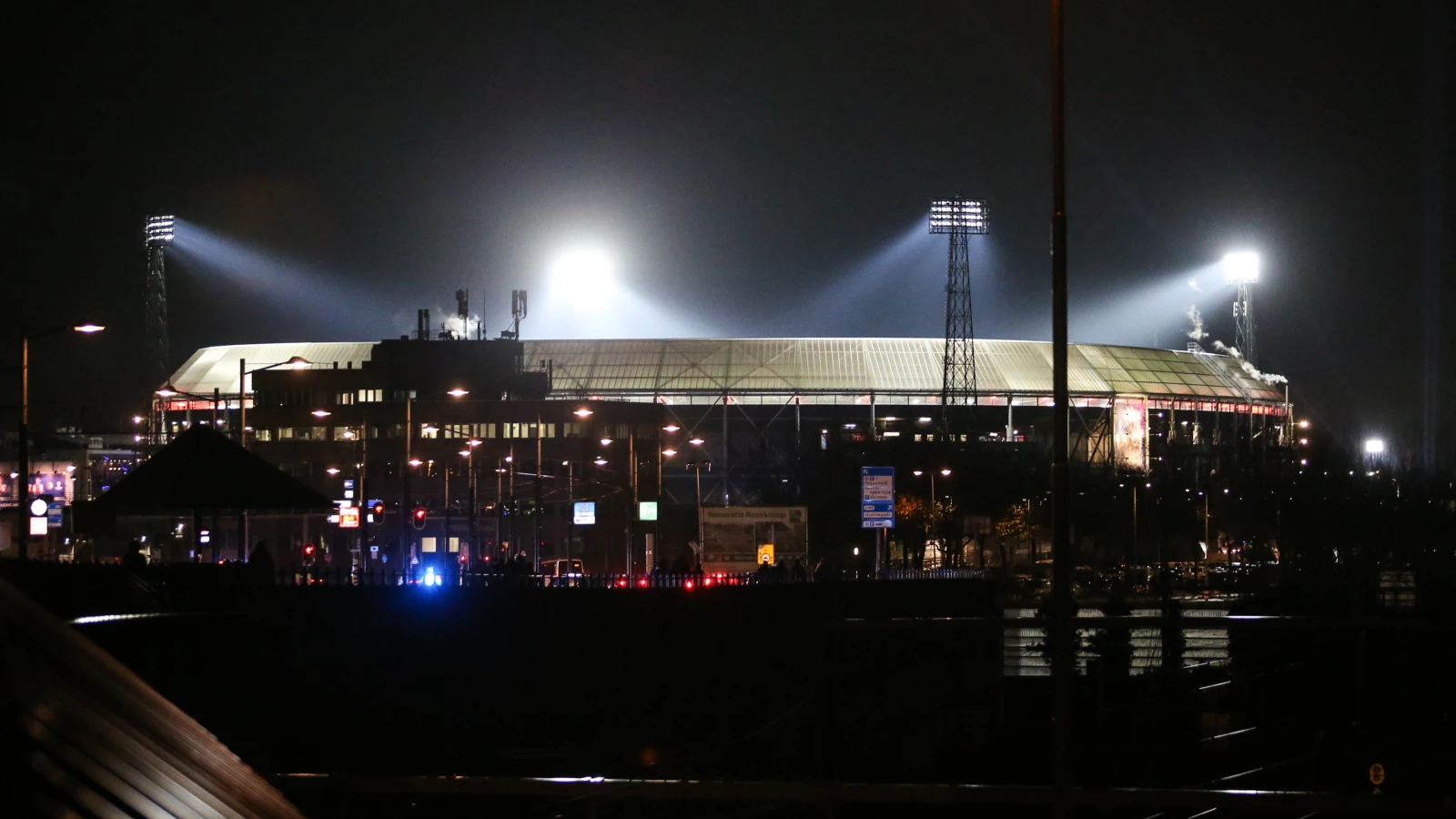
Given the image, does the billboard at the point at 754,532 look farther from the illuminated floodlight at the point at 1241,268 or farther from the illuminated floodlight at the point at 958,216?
the illuminated floodlight at the point at 1241,268

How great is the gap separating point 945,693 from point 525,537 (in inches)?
3134

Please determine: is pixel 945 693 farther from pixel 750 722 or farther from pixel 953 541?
pixel 953 541

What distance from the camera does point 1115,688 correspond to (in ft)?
70.5

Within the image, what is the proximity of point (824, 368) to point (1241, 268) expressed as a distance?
44289 mm

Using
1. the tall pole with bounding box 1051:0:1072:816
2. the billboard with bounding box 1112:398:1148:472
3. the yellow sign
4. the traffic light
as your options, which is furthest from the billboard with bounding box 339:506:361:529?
the yellow sign

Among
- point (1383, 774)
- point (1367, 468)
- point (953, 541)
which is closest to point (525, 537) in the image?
point (953, 541)

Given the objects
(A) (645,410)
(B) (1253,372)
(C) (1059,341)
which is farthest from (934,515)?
(B) (1253,372)

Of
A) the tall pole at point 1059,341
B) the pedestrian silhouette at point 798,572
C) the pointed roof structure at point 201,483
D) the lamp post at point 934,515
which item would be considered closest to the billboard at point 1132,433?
the lamp post at point 934,515

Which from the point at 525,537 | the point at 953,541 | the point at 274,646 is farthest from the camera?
the point at 525,537

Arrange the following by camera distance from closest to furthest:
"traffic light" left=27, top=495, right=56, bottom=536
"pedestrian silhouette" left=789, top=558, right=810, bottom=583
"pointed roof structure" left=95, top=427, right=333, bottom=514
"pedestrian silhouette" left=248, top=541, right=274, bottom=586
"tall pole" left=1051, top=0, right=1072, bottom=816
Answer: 1. "tall pole" left=1051, top=0, right=1072, bottom=816
2. "pointed roof structure" left=95, top=427, right=333, bottom=514
3. "pedestrian silhouette" left=248, top=541, right=274, bottom=586
4. "traffic light" left=27, top=495, right=56, bottom=536
5. "pedestrian silhouette" left=789, top=558, right=810, bottom=583

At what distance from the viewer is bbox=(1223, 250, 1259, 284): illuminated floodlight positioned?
451ft

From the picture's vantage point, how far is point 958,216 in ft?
282

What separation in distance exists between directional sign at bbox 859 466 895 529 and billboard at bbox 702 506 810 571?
5.03 metres

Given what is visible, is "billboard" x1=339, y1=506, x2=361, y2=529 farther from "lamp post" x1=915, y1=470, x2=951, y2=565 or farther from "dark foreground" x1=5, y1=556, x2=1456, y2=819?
"lamp post" x1=915, y1=470, x2=951, y2=565
